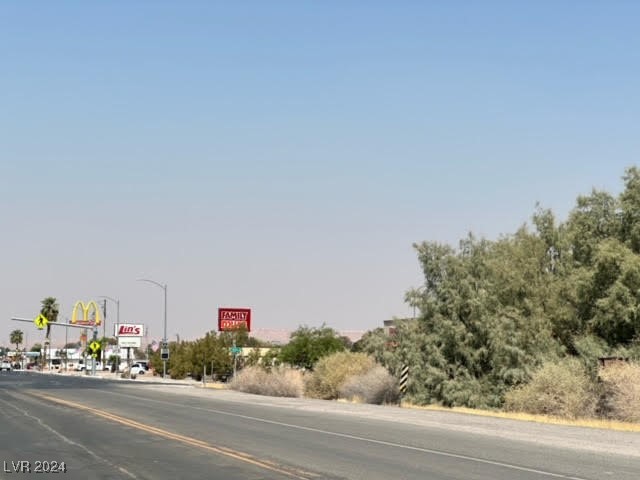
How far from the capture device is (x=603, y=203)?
37.0 metres

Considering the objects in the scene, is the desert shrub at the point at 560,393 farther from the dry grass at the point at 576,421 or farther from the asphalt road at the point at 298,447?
the asphalt road at the point at 298,447

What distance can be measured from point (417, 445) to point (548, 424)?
872cm

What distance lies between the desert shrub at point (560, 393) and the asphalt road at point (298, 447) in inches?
151

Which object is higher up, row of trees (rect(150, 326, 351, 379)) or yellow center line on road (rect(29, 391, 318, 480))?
row of trees (rect(150, 326, 351, 379))

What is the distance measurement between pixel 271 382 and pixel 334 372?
4.49 metres

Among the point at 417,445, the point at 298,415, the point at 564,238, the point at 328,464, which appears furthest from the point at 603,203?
the point at 328,464

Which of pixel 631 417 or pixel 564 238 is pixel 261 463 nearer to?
pixel 631 417

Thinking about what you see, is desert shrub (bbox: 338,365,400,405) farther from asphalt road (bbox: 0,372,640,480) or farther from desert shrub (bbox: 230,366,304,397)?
asphalt road (bbox: 0,372,640,480)

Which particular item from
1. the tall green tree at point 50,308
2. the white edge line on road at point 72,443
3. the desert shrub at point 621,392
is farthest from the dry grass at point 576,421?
the tall green tree at point 50,308

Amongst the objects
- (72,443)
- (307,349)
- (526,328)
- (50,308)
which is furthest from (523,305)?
(50,308)

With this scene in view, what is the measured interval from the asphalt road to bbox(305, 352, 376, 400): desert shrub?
15607 millimetres

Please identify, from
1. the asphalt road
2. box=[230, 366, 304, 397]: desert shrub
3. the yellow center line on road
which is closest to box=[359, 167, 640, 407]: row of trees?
box=[230, 366, 304, 397]: desert shrub

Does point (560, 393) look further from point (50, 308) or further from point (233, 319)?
point (50, 308)

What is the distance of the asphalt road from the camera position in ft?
45.5
